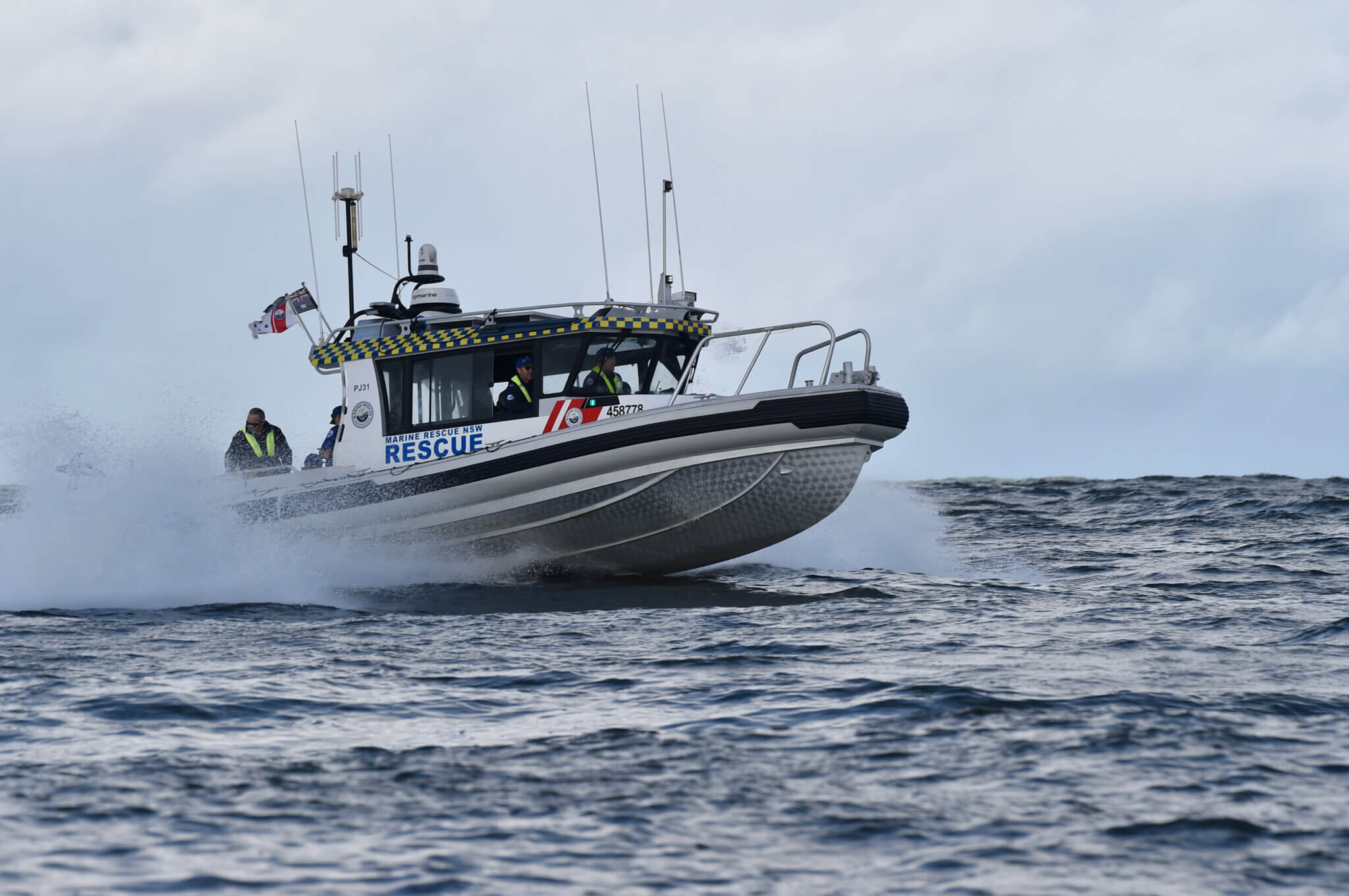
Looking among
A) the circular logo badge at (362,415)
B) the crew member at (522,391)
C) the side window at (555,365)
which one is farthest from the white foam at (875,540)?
the circular logo badge at (362,415)

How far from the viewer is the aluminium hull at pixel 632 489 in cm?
982

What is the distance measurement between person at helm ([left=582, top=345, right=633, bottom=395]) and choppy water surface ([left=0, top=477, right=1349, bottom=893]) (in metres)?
2.00

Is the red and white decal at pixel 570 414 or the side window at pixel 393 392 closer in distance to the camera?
the red and white decal at pixel 570 414

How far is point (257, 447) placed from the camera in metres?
11.6

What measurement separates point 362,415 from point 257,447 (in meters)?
1.06

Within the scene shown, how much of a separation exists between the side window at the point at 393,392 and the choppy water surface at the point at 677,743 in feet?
6.72

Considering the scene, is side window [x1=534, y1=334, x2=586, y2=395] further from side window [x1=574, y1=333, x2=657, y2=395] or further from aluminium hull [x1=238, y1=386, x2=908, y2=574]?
aluminium hull [x1=238, y1=386, x2=908, y2=574]

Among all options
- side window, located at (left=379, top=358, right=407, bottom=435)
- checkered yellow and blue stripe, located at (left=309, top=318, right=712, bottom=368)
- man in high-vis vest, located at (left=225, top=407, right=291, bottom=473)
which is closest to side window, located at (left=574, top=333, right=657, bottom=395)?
checkered yellow and blue stripe, located at (left=309, top=318, right=712, bottom=368)

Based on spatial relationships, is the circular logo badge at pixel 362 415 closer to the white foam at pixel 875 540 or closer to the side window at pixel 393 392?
the side window at pixel 393 392

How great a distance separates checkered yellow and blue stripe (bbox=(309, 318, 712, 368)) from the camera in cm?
1075

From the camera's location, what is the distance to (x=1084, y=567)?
39.8 feet

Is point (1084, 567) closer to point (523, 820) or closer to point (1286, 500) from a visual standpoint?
point (523, 820)

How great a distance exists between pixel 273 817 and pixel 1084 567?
9.72 m

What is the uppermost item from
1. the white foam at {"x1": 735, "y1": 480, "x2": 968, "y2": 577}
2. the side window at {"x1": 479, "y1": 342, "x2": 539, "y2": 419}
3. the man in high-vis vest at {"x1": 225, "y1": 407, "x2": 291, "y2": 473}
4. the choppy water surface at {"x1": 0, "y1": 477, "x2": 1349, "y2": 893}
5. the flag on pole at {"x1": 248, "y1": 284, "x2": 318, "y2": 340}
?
the flag on pole at {"x1": 248, "y1": 284, "x2": 318, "y2": 340}
